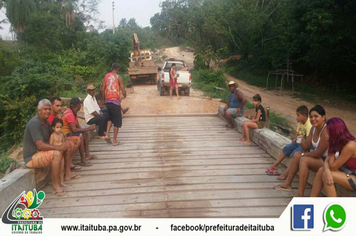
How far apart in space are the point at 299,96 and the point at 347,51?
154 inches

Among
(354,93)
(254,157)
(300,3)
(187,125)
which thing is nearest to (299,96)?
(354,93)

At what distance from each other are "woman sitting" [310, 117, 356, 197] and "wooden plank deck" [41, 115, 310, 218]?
2.06 ft

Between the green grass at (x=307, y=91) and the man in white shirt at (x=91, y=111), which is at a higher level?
the man in white shirt at (x=91, y=111)

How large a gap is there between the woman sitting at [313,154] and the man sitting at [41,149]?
9.42 feet

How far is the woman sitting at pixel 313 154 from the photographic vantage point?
3.67 meters

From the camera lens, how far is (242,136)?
20.5ft

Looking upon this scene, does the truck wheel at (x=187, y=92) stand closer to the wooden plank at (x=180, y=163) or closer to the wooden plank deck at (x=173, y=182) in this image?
the wooden plank deck at (x=173, y=182)

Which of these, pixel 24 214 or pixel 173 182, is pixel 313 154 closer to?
pixel 173 182

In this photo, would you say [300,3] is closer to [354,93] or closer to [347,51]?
[347,51]

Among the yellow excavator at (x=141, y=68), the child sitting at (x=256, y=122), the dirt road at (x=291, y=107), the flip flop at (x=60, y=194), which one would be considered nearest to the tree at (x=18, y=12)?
the yellow excavator at (x=141, y=68)

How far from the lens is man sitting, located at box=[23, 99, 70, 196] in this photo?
387 centimetres

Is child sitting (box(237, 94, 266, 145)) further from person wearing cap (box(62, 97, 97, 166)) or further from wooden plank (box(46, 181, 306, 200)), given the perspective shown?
person wearing cap (box(62, 97, 97, 166))

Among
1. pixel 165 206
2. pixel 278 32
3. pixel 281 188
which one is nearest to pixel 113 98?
pixel 165 206

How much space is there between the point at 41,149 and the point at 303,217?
320 centimetres
